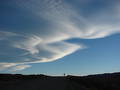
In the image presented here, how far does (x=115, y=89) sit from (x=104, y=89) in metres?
1.53

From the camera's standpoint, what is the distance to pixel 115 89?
2280cm

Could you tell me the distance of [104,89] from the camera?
24.1 metres
